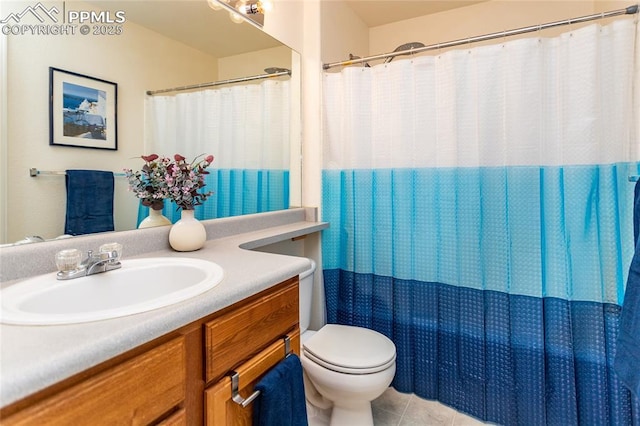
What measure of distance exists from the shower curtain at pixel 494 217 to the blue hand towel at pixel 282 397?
0.97 metres

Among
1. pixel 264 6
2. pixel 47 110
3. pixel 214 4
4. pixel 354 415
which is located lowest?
pixel 354 415

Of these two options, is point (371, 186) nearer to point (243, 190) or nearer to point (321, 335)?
point (243, 190)

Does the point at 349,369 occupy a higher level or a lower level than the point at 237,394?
lower

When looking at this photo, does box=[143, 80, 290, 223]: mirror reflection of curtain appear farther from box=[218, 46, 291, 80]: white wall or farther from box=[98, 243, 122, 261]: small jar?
box=[98, 243, 122, 261]: small jar

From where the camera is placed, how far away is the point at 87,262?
3.04 ft

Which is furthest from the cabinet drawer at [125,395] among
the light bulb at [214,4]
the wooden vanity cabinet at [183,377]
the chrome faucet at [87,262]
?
the light bulb at [214,4]

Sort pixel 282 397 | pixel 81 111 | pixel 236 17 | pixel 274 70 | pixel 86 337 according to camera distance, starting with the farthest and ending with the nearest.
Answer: pixel 274 70
pixel 236 17
pixel 81 111
pixel 282 397
pixel 86 337

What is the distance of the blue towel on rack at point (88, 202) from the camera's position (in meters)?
1.06

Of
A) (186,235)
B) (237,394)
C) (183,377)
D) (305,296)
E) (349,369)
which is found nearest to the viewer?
(183,377)

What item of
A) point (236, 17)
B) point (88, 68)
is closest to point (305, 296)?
point (88, 68)

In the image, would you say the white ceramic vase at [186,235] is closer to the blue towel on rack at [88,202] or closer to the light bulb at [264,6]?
the blue towel on rack at [88,202]

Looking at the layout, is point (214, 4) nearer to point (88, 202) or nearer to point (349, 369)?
point (88, 202)

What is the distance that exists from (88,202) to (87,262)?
0.28 metres

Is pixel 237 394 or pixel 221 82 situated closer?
pixel 237 394
